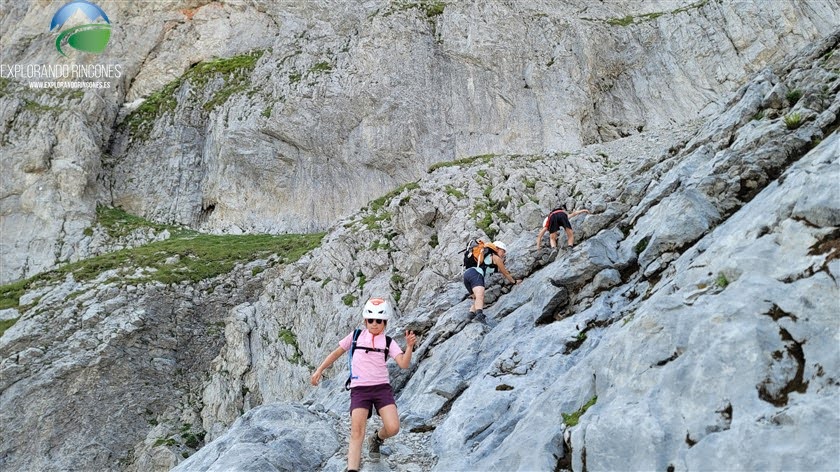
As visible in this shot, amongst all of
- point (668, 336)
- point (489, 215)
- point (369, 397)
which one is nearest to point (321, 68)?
point (489, 215)

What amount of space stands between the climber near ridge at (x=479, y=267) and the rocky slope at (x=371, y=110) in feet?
96.4

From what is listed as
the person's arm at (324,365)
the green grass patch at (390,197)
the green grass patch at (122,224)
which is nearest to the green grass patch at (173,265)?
the green grass patch at (390,197)

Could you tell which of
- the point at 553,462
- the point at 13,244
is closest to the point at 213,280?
the point at 13,244

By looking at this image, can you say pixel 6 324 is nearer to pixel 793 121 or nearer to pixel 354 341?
pixel 354 341

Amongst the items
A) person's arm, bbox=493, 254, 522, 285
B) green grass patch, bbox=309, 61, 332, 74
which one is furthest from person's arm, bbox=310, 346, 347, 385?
green grass patch, bbox=309, 61, 332, 74

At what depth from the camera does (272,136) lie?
51.0m

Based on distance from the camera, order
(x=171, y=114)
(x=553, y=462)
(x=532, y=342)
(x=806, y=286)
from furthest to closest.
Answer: (x=171, y=114), (x=532, y=342), (x=553, y=462), (x=806, y=286)

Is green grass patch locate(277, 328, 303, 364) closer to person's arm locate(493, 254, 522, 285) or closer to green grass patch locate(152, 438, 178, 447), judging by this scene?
green grass patch locate(152, 438, 178, 447)

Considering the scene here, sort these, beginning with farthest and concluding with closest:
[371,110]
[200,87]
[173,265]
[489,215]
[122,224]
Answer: [200,87]
[122,224]
[371,110]
[173,265]
[489,215]

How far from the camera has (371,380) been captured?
9.15 metres

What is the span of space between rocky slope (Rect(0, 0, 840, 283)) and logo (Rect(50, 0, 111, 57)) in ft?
30.1

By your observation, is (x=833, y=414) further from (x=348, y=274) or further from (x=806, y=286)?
(x=348, y=274)

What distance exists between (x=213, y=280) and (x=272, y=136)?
19363mm

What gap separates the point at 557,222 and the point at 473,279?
320 centimetres
